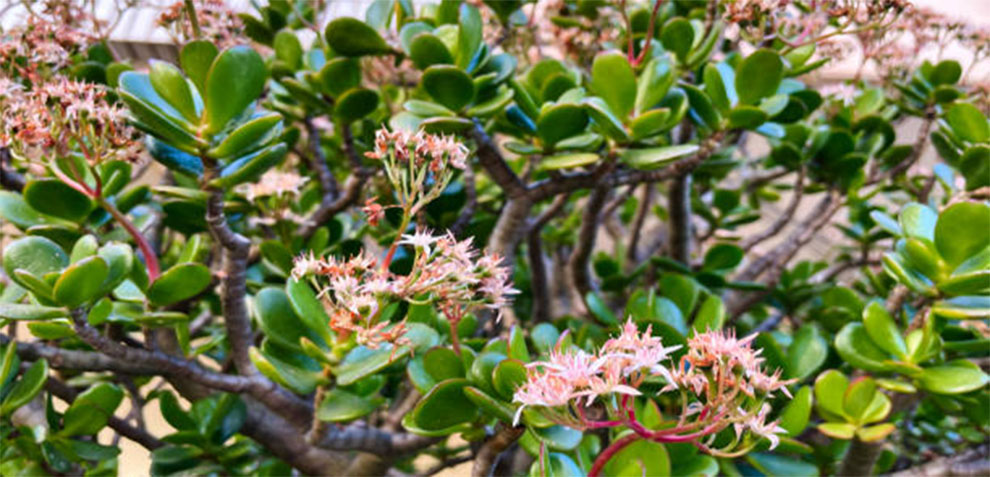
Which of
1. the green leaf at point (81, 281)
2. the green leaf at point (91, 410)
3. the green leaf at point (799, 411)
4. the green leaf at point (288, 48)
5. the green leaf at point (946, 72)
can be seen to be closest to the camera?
the green leaf at point (81, 281)

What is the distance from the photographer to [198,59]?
0.60 metres

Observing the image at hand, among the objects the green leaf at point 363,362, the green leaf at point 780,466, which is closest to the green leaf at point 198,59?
the green leaf at point 363,362

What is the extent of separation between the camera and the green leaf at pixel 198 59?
60 centimetres

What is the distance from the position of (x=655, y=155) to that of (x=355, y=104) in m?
0.31

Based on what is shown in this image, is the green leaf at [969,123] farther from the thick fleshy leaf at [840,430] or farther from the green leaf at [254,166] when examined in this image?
the green leaf at [254,166]

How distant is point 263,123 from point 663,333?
0.37 metres

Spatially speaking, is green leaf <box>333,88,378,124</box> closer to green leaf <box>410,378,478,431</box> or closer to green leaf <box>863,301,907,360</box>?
green leaf <box>410,378,478,431</box>

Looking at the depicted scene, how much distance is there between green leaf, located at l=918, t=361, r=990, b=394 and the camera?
2.14 feet

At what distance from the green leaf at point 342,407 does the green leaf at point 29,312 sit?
207 mm

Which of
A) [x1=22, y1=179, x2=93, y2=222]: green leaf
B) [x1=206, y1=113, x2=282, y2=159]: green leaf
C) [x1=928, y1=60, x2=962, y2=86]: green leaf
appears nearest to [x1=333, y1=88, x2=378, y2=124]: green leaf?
[x1=206, y1=113, x2=282, y2=159]: green leaf

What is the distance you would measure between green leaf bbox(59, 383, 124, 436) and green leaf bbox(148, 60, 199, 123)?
1.03 feet

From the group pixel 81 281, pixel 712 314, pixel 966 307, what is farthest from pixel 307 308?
pixel 966 307

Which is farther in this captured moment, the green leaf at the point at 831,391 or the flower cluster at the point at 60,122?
the green leaf at the point at 831,391

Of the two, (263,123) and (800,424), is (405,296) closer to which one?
(263,123)
